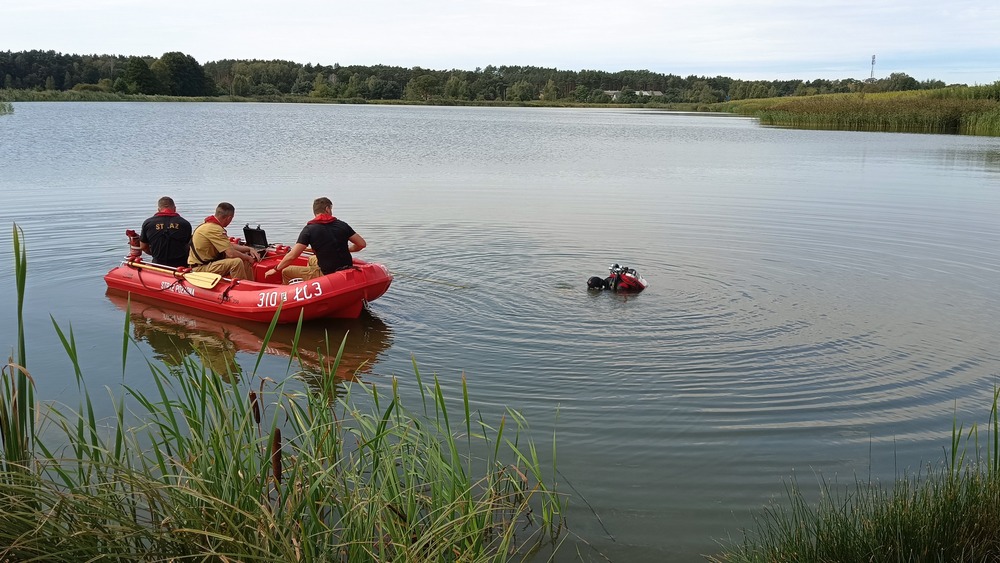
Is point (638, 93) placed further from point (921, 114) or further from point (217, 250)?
point (217, 250)

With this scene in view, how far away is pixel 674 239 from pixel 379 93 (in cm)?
9451

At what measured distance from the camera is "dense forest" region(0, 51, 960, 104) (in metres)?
86.2

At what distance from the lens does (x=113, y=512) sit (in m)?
A: 3.16

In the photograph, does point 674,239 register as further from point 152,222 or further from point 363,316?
point 152,222

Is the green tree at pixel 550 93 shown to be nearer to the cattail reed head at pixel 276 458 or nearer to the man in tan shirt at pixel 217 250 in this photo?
the man in tan shirt at pixel 217 250

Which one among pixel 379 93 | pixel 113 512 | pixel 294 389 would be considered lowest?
pixel 294 389

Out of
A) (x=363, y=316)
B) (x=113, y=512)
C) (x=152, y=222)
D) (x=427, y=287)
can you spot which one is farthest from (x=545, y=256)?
(x=113, y=512)

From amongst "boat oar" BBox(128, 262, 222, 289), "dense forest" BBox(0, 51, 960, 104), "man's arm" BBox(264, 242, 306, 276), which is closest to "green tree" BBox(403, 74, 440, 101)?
"dense forest" BBox(0, 51, 960, 104)

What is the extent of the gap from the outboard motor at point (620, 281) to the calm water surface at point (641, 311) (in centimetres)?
17

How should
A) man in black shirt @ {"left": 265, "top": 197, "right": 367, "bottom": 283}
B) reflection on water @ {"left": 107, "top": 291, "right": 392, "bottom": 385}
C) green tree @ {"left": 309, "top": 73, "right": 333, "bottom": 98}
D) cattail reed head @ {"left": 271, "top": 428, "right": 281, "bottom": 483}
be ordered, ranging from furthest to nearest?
green tree @ {"left": 309, "top": 73, "right": 333, "bottom": 98} < man in black shirt @ {"left": 265, "top": 197, "right": 367, "bottom": 283} < reflection on water @ {"left": 107, "top": 291, "right": 392, "bottom": 385} < cattail reed head @ {"left": 271, "top": 428, "right": 281, "bottom": 483}

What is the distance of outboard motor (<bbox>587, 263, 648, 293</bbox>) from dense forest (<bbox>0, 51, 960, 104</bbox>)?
2661 inches

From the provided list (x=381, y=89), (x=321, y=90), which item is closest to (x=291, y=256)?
(x=321, y=90)

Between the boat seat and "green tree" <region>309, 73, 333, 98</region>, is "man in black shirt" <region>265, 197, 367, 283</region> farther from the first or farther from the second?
"green tree" <region>309, 73, 333, 98</region>

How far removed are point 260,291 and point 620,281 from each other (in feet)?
12.7
